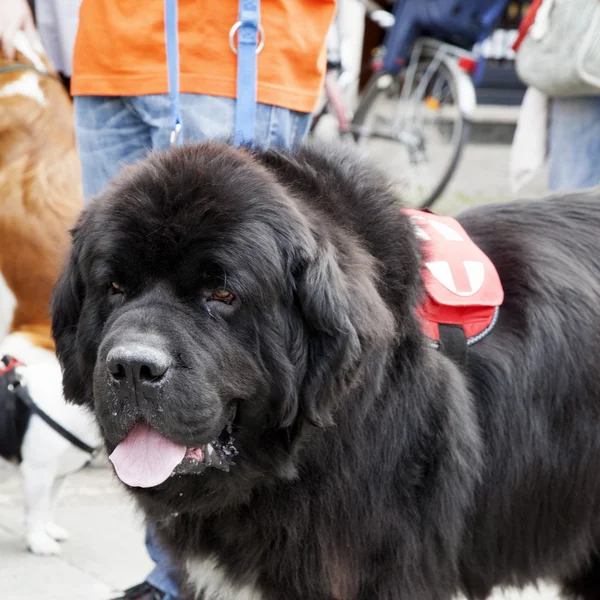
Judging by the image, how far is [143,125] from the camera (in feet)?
9.52

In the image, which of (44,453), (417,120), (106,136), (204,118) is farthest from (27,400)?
(417,120)

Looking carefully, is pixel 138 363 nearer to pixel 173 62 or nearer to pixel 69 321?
pixel 69 321

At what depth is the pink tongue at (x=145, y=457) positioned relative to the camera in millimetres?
2059

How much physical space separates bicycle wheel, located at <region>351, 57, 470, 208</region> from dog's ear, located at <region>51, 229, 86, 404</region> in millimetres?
5091

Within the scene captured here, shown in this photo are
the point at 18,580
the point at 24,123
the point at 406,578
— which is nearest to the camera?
the point at 406,578

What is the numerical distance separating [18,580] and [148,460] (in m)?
1.41

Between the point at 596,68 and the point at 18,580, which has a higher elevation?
the point at 596,68

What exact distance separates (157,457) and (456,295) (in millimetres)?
819

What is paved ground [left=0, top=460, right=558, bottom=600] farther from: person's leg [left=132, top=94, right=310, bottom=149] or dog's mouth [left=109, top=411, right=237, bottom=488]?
person's leg [left=132, top=94, right=310, bottom=149]

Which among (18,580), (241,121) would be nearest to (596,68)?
(241,121)

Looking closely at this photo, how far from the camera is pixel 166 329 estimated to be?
1982 millimetres

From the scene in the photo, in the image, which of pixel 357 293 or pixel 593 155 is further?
pixel 593 155

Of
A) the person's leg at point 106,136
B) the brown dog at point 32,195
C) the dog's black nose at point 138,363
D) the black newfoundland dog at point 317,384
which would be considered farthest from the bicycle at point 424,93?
the dog's black nose at point 138,363

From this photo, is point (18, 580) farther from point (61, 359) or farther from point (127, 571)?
point (61, 359)
